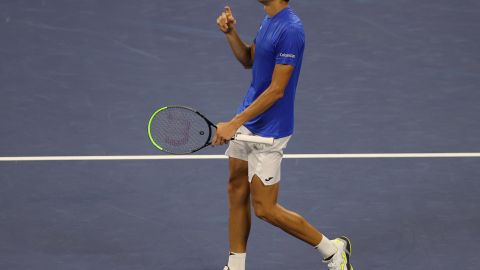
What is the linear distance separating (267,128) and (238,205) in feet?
2.13

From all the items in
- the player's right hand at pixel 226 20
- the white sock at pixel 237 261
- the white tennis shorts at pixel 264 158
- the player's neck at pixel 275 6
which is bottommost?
the white sock at pixel 237 261

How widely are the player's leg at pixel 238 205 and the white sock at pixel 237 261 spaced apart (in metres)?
0.03

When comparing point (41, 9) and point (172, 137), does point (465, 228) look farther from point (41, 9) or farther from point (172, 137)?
point (41, 9)

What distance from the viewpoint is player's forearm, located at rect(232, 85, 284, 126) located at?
733cm

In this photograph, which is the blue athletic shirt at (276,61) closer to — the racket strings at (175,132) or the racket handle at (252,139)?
the racket handle at (252,139)

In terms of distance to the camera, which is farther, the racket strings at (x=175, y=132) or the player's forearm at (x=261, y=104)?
the racket strings at (x=175, y=132)

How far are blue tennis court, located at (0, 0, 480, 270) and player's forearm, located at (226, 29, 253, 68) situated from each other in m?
1.49

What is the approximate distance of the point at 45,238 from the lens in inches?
336

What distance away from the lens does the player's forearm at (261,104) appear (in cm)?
733

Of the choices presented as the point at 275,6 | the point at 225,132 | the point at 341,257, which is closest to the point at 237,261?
the point at 341,257

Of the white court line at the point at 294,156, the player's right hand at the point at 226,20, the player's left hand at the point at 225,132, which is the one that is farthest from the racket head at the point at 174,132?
the white court line at the point at 294,156

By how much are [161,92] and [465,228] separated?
11.0ft

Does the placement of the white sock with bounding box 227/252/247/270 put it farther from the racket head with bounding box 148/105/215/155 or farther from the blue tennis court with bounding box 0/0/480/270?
the racket head with bounding box 148/105/215/155

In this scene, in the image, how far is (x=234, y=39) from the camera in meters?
7.73
